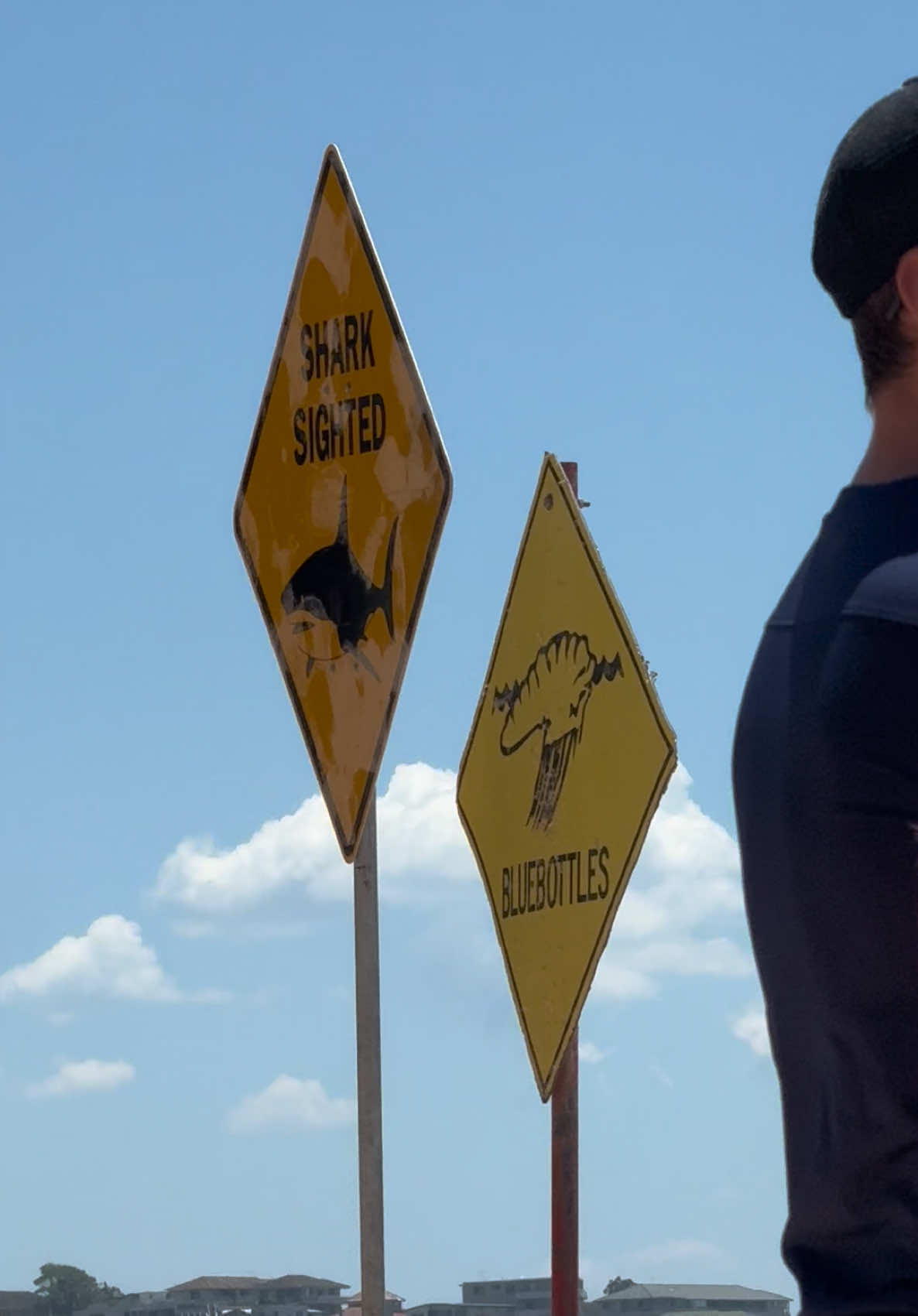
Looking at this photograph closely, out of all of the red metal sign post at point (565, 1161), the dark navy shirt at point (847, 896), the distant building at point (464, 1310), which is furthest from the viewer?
the distant building at point (464, 1310)

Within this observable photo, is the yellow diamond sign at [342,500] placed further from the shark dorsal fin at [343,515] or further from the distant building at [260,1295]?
the distant building at [260,1295]

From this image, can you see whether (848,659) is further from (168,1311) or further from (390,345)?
(168,1311)

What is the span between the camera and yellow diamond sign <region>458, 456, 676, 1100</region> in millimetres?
6906

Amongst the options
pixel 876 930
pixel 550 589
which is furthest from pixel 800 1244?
pixel 550 589

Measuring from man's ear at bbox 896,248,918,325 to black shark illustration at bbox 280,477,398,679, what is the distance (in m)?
3.13

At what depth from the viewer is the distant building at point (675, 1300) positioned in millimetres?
105312

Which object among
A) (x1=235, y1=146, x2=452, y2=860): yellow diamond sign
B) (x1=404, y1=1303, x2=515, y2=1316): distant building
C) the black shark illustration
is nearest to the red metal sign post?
(x1=235, y1=146, x2=452, y2=860): yellow diamond sign

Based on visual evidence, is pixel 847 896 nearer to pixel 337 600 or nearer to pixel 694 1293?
pixel 337 600

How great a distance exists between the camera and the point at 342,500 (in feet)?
19.1

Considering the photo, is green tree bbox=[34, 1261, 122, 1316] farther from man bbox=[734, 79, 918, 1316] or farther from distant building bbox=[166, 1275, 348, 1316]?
man bbox=[734, 79, 918, 1316]

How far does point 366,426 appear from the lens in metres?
5.73

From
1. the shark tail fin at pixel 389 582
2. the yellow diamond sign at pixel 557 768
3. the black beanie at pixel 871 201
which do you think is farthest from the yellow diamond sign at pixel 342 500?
the black beanie at pixel 871 201

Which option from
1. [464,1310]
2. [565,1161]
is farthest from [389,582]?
[464,1310]

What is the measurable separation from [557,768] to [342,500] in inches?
65.0
